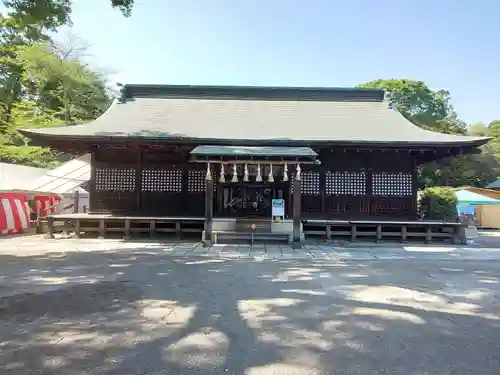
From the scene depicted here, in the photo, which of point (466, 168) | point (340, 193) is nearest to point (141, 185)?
point (340, 193)

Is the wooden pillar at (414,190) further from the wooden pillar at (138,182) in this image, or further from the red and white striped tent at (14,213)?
the red and white striped tent at (14,213)

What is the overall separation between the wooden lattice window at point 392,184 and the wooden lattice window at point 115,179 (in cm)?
878

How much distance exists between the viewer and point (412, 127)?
14.1 m

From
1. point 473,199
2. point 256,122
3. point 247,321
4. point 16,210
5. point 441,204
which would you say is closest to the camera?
point 247,321

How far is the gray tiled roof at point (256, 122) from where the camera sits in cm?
1250

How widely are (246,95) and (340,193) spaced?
658 centimetres

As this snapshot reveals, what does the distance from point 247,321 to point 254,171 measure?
27.5 ft

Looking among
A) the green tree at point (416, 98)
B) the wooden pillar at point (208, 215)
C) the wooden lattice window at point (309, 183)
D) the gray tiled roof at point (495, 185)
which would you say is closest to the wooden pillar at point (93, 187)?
the wooden pillar at point (208, 215)

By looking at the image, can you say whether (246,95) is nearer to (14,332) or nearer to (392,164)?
(392,164)

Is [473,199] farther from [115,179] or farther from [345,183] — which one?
[115,179]

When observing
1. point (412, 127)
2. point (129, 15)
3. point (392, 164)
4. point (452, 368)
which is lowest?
point (452, 368)

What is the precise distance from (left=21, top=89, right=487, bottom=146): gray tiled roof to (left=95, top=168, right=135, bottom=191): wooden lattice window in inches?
60.5

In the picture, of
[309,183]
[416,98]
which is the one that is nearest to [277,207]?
[309,183]

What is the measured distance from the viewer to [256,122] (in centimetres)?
1473
